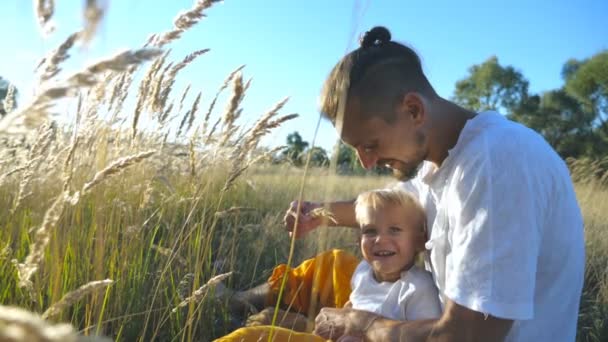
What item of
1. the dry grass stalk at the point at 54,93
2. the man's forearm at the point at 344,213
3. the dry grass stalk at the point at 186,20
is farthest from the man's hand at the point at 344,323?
the dry grass stalk at the point at 54,93

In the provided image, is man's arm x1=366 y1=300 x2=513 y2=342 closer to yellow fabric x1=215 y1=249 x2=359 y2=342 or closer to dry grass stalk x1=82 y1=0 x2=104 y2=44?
yellow fabric x1=215 y1=249 x2=359 y2=342

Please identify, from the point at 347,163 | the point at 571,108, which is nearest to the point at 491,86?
the point at 571,108

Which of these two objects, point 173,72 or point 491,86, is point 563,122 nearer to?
point 491,86

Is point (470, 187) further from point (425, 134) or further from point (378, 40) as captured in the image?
point (378, 40)

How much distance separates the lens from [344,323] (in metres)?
1.92

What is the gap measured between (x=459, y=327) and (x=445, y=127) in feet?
2.08

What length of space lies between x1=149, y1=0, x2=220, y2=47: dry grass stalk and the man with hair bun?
62 centimetres

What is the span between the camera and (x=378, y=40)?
1.89m

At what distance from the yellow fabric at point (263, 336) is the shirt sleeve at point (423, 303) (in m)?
0.38

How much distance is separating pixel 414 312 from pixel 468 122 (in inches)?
28.8

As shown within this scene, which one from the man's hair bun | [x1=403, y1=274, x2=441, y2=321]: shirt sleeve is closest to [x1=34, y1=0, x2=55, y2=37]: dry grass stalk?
the man's hair bun

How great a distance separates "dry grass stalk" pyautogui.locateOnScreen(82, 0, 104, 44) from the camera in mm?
520

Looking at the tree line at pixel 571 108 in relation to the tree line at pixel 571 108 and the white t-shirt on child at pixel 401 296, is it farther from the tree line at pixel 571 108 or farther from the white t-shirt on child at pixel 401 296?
the white t-shirt on child at pixel 401 296

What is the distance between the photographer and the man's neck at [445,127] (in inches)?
68.7
